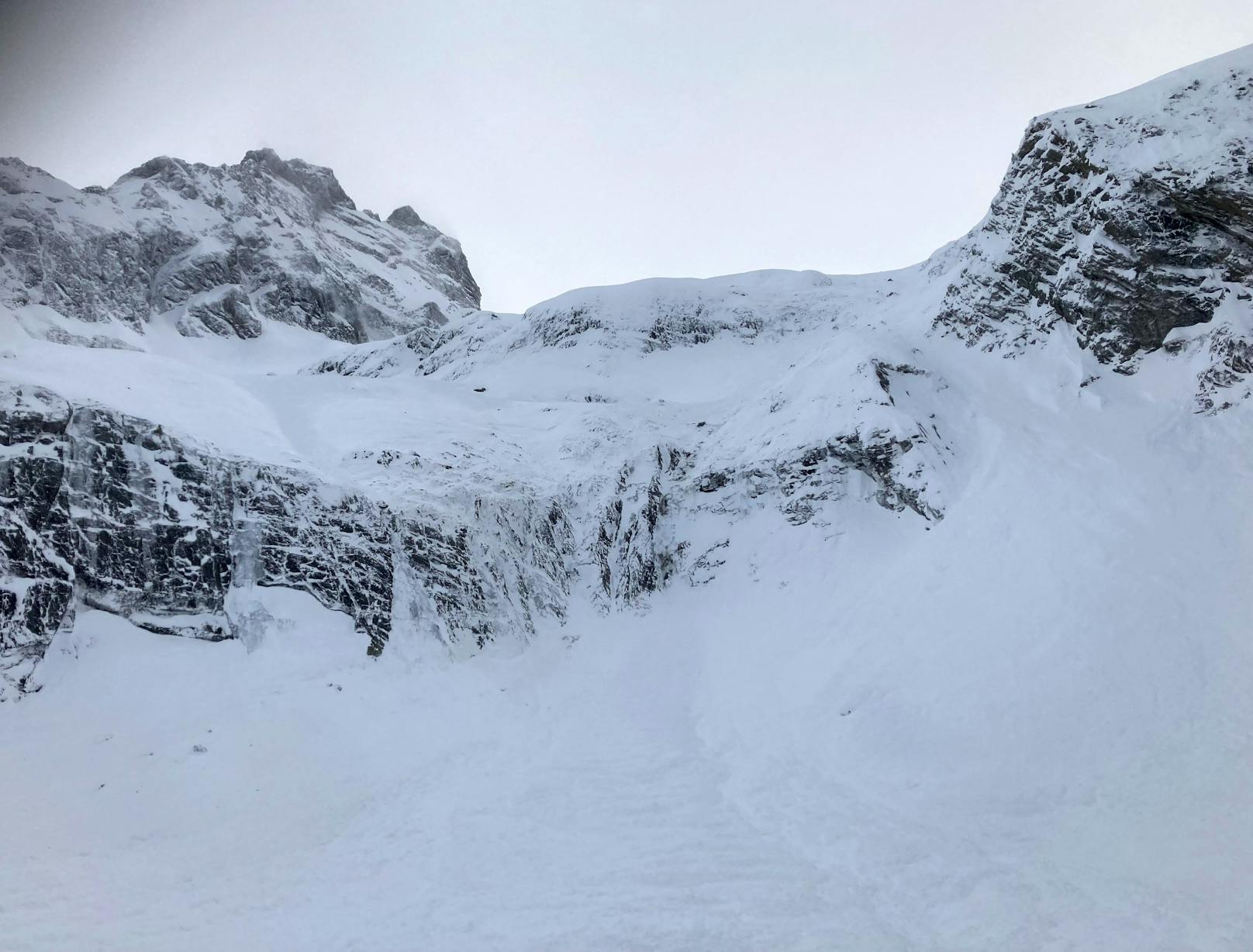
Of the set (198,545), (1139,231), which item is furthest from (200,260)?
(1139,231)

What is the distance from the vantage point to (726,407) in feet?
119

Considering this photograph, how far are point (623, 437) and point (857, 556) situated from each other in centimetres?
1328

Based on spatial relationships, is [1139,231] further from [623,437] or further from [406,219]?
[406,219]

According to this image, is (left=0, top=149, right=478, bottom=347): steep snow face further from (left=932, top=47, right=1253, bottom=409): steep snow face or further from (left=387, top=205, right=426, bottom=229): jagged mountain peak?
(left=932, top=47, right=1253, bottom=409): steep snow face

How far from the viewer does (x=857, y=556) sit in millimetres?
22938

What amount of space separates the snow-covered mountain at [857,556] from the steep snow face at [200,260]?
124 feet

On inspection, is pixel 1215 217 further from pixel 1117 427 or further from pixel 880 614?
pixel 880 614

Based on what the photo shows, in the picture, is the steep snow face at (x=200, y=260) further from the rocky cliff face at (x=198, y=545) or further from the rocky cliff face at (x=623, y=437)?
the rocky cliff face at (x=198, y=545)

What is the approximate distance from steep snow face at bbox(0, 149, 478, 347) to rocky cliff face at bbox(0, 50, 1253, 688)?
3604 centimetres

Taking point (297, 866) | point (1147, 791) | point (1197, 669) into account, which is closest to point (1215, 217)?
point (1197, 669)

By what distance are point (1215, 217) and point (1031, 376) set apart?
6.70 metres

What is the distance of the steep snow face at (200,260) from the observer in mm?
56938

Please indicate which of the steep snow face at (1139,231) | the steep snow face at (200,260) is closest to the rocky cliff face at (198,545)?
the steep snow face at (1139,231)

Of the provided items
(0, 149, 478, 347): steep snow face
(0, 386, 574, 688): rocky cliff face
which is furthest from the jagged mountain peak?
(0, 386, 574, 688): rocky cliff face
